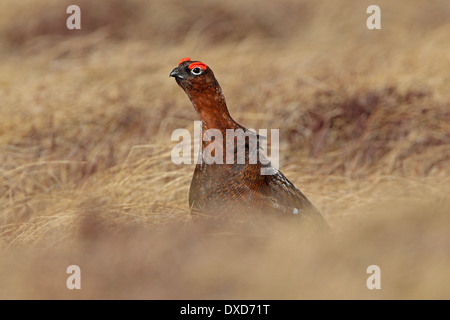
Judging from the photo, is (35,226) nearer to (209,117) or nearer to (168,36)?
(209,117)

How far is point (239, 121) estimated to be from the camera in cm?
910

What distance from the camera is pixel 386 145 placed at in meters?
8.55

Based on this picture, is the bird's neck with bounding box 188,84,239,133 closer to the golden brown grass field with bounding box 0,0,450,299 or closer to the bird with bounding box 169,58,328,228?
the bird with bounding box 169,58,328,228

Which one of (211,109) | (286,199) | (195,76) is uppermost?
(195,76)

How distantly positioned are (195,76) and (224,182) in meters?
0.69

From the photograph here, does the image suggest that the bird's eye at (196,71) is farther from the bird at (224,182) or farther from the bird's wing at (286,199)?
the bird's wing at (286,199)

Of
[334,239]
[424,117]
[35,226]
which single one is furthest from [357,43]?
[334,239]

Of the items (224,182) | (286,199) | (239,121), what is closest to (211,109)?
(224,182)

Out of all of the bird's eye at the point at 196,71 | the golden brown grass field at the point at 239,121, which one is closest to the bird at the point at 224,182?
the bird's eye at the point at 196,71

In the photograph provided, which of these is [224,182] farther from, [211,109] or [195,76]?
[195,76]

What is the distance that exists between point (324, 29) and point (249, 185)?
7990 millimetres

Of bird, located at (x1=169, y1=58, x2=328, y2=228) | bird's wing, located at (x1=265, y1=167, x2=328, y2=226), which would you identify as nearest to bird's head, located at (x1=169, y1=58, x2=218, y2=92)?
bird, located at (x1=169, y1=58, x2=328, y2=228)

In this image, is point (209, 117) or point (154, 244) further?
point (209, 117)

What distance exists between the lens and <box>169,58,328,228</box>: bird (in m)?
4.47
